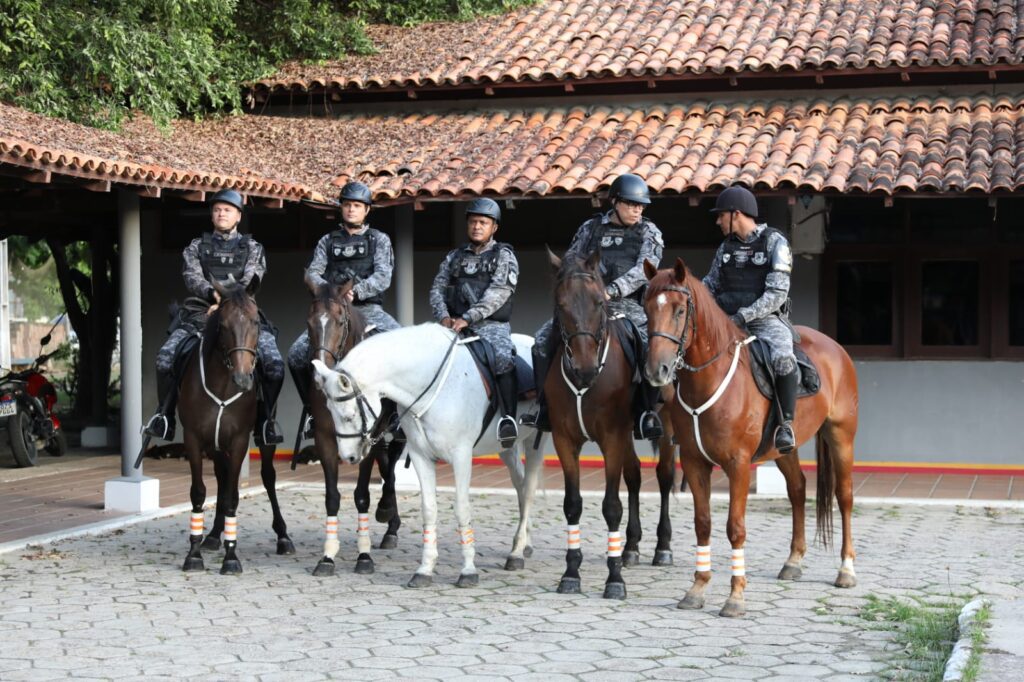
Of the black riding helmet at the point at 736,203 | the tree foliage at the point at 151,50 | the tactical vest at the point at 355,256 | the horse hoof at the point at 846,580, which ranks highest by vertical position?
the tree foliage at the point at 151,50

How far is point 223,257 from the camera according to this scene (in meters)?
9.58

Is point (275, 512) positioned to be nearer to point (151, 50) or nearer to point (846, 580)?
point (846, 580)

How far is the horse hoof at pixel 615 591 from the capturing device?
8039mm

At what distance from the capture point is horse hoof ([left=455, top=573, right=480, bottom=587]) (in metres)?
8.45

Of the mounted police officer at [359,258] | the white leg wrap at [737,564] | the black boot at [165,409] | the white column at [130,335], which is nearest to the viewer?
the white leg wrap at [737,564]

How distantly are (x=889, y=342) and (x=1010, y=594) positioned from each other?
6.95 meters

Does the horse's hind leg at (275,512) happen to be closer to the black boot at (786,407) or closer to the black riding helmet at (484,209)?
the black riding helmet at (484,209)

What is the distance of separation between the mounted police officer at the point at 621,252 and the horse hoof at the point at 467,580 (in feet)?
3.60

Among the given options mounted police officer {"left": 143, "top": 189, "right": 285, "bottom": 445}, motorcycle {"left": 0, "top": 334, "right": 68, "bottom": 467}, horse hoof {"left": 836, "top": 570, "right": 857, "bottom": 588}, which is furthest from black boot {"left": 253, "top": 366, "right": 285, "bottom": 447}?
motorcycle {"left": 0, "top": 334, "right": 68, "bottom": 467}

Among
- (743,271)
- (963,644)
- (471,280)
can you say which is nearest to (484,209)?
(471,280)

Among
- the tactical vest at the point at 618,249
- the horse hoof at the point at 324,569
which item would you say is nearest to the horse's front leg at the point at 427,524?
the horse hoof at the point at 324,569

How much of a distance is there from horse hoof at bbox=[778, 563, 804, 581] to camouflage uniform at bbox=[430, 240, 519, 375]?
233cm

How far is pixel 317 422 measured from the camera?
892cm

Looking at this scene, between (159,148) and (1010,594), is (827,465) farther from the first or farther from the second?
(159,148)
